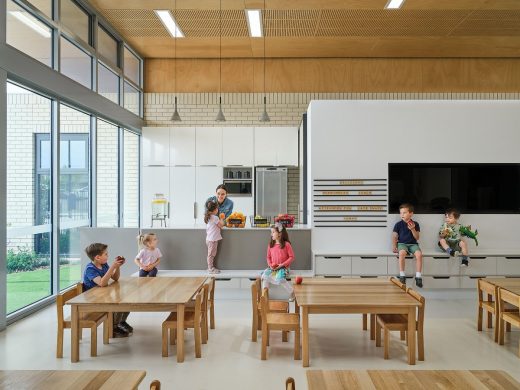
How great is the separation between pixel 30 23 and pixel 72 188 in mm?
2254

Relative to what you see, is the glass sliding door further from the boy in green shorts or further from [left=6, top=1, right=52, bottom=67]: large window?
the boy in green shorts

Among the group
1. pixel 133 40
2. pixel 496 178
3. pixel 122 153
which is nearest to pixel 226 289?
pixel 122 153

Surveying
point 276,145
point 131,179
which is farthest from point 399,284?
point 131,179

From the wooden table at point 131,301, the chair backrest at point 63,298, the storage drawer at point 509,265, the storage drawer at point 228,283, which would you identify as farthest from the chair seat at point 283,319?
the storage drawer at point 509,265

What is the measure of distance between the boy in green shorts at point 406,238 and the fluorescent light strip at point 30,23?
525 cm

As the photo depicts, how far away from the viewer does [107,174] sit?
8.41 meters

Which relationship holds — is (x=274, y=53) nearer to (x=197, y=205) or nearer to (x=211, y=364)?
(x=197, y=205)

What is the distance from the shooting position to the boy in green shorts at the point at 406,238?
6.83m

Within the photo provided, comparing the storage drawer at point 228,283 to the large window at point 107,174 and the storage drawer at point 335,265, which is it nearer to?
the storage drawer at point 335,265

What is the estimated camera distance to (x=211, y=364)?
4195 mm

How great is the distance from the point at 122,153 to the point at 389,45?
5.29m

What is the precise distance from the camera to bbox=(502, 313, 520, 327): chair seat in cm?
441

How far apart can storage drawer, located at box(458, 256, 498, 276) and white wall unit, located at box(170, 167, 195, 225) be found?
5.04 meters

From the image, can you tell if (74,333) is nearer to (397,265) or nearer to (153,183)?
(397,265)
